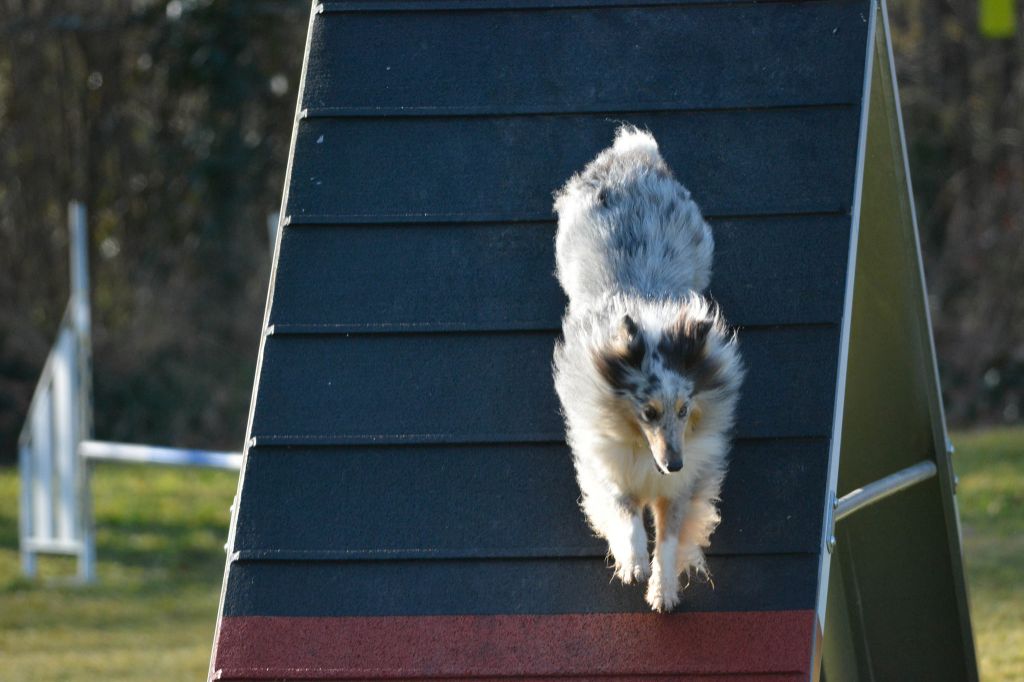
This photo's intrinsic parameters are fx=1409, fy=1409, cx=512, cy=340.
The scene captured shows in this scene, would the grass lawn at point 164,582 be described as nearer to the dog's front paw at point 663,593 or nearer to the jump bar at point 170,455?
the jump bar at point 170,455

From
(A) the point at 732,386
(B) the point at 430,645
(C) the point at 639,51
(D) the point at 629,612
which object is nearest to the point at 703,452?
(A) the point at 732,386

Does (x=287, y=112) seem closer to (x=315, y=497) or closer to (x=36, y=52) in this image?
(x=36, y=52)

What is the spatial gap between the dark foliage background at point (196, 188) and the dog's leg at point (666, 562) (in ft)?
30.8

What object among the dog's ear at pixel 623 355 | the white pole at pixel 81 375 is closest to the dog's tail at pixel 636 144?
the dog's ear at pixel 623 355

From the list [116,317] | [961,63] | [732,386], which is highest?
[961,63]

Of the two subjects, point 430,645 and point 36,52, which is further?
point 36,52

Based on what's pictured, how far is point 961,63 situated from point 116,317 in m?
8.26

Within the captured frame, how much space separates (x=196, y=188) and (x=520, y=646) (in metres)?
10.5

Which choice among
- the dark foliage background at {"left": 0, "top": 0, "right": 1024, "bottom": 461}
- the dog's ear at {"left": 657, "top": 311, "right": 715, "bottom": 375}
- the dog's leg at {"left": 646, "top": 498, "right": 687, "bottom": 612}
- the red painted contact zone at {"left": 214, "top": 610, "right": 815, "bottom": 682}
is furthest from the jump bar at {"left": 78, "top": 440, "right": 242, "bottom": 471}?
the dark foliage background at {"left": 0, "top": 0, "right": 1024, "bottom": 461}

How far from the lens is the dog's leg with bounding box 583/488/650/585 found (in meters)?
3.26

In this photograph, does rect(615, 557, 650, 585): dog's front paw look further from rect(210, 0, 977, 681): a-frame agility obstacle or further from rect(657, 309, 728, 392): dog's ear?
rect(657, 309, 728, 392): dog's ear

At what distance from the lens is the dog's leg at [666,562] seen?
3.24 metres

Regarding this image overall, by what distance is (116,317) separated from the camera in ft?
44.7

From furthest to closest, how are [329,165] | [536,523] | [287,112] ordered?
1. [287,112]
2. [329,165]
3. [536,523]
